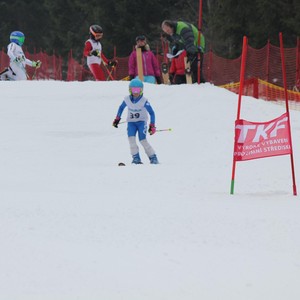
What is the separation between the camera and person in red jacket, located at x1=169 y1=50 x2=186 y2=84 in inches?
671

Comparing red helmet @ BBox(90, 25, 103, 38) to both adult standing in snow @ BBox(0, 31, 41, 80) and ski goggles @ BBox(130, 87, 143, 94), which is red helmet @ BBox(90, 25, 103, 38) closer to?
adult standing in snow @ BBox(0, 31, 41, 80)

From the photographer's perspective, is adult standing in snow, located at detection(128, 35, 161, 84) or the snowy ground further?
adult standing in snow, located at detection(128, 35, 161, 84)

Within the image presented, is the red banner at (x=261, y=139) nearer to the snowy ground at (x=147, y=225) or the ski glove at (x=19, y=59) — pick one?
the snowy ground at (x=147, y=225)

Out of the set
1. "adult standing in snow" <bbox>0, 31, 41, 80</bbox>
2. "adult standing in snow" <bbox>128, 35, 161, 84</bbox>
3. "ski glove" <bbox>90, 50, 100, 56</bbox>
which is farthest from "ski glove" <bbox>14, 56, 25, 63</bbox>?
"adult standing in snow" <bbox>128, 35, 161, 84</bbox>

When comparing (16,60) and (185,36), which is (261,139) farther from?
(16,60)

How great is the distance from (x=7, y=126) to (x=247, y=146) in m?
7.51

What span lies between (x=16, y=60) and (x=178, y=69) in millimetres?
4189

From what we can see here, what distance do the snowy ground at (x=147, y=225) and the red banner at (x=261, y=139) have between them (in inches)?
18.0

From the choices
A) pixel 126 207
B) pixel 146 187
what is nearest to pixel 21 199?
pixel 126 207

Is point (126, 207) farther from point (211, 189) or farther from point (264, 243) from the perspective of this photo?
point (211, 189)

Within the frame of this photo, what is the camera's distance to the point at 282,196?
7.63 meters

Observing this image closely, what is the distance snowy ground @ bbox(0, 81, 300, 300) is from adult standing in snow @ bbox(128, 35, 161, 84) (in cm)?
434

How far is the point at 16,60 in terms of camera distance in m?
18.3

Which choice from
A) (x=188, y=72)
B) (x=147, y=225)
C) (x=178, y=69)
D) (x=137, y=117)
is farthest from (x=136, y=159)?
(x=178, y=69)
